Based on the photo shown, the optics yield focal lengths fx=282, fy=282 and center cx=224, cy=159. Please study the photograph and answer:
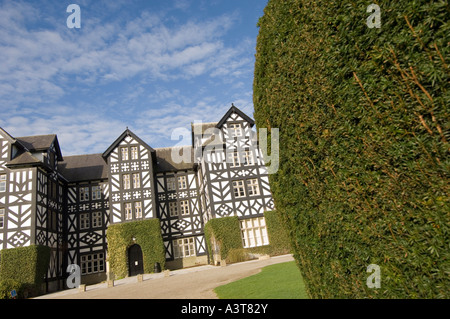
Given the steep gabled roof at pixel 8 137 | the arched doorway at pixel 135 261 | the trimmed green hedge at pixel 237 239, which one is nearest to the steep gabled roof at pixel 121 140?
the steep gabled roof at pixel 8 137

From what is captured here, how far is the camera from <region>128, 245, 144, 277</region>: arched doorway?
904 inches

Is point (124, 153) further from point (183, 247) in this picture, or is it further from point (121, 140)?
point (183, 247)

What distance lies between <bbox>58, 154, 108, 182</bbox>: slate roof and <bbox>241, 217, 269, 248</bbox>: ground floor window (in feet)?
48.9

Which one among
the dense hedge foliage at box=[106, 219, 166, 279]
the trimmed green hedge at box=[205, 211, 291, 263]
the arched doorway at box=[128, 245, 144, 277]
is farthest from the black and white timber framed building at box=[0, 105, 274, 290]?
the arched doorway at box=[128, 245, 144, 277]

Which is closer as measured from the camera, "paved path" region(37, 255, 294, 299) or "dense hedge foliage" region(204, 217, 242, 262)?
"paved path" region(37, 255, 294, 299)

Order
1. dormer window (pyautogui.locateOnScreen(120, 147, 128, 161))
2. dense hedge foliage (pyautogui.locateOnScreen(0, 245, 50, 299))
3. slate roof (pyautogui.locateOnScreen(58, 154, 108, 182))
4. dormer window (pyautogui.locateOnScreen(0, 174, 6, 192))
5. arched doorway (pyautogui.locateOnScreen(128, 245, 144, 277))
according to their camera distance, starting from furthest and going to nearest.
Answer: slate roof (pyautogui.locateOnScreen(58, 154, 108, 182))
dormer window (pyautogui.locateOnScreen(120, 147, 128, 161))
arched doorway (pyautogui.locateOnScreen(128, 245, 144, 277))
dormer window (pyautogui.locateOnScreen(0, 174, 6, 192))
dense hedge foliage (pyautogui.locateOnScreen(0, 245, 50, 299))

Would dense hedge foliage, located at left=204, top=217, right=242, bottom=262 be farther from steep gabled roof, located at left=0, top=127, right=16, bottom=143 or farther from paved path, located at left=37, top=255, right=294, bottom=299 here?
steep gabled roof, located at left=0, top=127, right=16, bottom=143

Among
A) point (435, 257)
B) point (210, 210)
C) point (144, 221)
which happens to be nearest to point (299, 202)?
point (435, 257)

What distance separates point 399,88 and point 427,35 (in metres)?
0.44

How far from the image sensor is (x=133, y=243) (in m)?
22.8

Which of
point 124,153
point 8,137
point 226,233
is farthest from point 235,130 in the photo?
point 8,137

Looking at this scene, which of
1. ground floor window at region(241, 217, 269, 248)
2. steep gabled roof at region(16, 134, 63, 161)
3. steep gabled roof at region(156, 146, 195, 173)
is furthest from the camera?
steep gabled roof at region(156, 146, 195, 173)

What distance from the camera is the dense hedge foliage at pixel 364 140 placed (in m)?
2.24

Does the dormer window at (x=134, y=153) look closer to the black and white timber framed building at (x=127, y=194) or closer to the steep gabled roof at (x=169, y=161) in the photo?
the black and white timber framed building at (x=127, y=194)
